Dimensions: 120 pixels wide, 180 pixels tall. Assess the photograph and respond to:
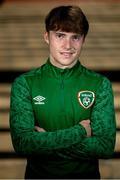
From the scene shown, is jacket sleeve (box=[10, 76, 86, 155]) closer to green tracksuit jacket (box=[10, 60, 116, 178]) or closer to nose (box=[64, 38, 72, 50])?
green tracksuit jacket (box=[10, 60, 116, 178])

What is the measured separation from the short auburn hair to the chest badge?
0.23m

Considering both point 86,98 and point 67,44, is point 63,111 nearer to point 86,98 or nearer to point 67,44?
point 86,98

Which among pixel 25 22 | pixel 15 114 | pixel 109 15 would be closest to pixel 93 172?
pixel 15 114

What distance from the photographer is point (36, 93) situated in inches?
69.2

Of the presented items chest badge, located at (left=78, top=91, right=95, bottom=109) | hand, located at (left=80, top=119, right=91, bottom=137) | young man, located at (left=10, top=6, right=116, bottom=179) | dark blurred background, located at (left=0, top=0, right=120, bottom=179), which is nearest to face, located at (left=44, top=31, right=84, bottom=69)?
young man, located at (left=10, top=6, right=116, bottom=179)

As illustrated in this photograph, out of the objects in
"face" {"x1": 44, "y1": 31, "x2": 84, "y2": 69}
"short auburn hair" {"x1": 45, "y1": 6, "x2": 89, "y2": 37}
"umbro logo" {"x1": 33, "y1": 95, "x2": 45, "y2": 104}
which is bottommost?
"umbro logo" {"x1": 33, "y1": 95, "x2": 45, "y2": 104}

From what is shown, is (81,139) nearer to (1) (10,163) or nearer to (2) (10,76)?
(1) (10,163)

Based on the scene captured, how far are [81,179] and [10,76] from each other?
4.61 metres

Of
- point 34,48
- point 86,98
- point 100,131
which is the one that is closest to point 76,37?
point 86,98

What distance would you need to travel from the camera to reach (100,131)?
179 cm

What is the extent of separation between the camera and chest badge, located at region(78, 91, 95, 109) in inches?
67.3

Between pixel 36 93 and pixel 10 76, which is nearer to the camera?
pixel 36 93

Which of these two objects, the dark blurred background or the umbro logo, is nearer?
the umbro logo

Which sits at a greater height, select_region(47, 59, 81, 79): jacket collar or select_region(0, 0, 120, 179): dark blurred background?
select_region(47, 59, 81, 79): jacket collar
